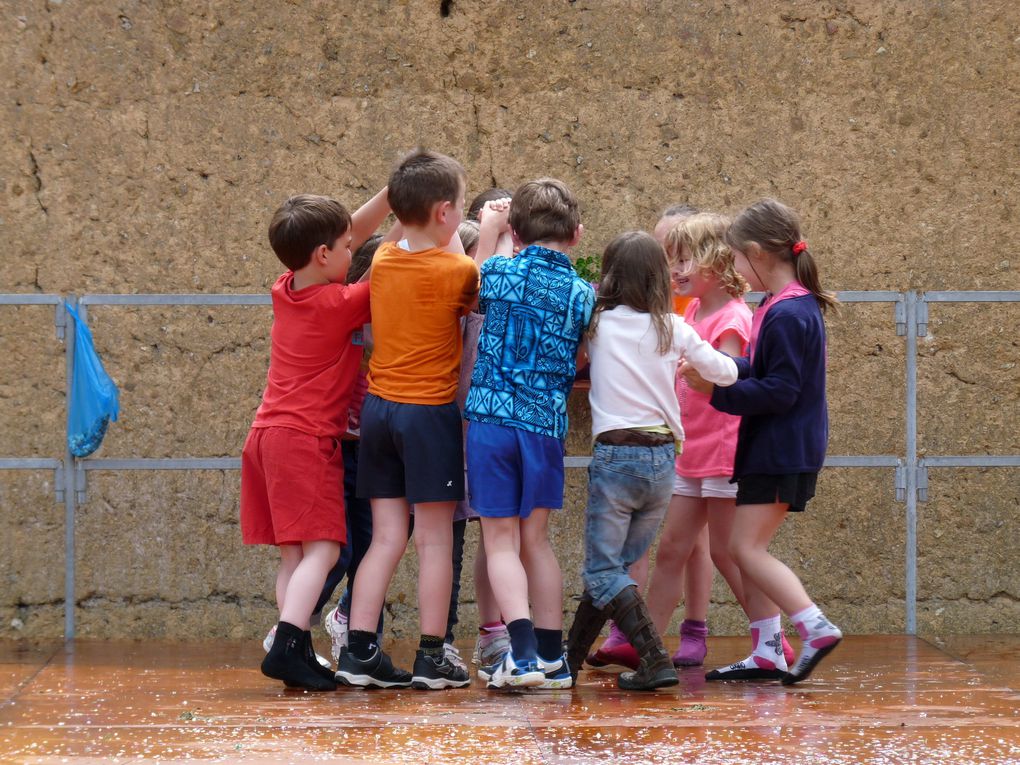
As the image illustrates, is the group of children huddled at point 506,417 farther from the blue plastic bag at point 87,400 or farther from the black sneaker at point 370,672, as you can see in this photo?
the blue plastic bag at point 87,400

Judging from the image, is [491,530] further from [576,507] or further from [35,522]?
[35,522]

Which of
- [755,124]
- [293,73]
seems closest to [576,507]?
[755,124]

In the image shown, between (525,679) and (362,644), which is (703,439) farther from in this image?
(362,644)

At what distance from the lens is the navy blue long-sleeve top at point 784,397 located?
3609mm

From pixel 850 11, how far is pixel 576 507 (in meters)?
2.05

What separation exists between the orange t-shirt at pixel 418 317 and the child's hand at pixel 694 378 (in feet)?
2.06

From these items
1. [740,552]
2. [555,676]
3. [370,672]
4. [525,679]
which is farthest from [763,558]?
[370,672]

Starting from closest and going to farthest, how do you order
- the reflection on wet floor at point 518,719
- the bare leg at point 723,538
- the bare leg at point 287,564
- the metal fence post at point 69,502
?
the reflection on wet floor at point 518,719 < the bare leg at point 287,564 < the bare leg at point 723,538 < the metal fence post at point 69,502

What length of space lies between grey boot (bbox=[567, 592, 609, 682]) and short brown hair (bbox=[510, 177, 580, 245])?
39.3 inches

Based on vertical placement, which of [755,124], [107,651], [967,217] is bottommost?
[107,651]

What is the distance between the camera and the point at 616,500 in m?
3.54

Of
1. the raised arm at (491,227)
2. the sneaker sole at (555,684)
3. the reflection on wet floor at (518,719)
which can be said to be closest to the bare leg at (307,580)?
the reflection on wet floor at (518,719)

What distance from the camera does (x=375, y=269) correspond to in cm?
363

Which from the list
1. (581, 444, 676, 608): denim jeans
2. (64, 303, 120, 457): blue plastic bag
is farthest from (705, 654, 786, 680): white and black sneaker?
(64, 303, 120, 457): blue plastic bag
